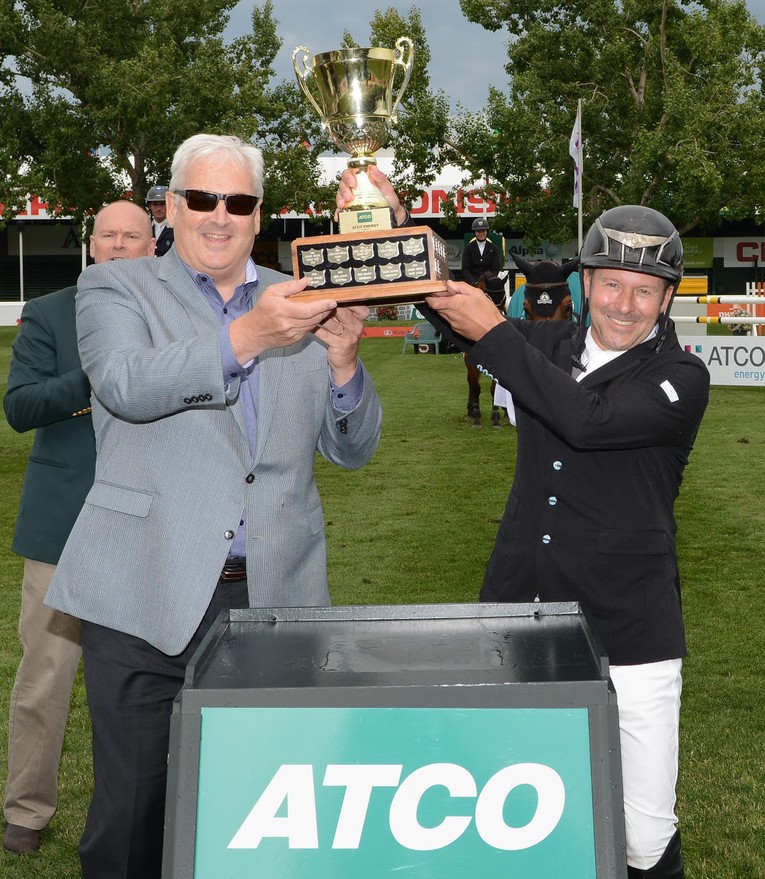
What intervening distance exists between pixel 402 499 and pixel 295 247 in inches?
294

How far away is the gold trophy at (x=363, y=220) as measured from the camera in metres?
2.94

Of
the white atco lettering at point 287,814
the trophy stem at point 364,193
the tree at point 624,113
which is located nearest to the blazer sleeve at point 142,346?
the trophy stem at point 364,193

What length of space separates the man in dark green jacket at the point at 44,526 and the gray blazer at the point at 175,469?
1272mm

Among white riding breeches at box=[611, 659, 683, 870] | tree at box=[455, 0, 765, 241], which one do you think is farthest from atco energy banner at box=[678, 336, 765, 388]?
tree at box=[455, 0, 765, 241]

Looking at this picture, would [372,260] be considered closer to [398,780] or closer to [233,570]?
[233,570]

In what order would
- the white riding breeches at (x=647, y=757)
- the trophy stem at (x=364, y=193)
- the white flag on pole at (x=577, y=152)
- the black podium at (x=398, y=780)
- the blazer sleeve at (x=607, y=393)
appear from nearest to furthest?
the black podium at (x=398, y=780) → the blazer sleeve at (x=607, y=393) → the white riding breeches at (x=647, y=757) → the trophy stem at (x=364, y=193) → the white flag on pole at (x=577, y=152)

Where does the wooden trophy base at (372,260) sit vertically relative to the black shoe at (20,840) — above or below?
above

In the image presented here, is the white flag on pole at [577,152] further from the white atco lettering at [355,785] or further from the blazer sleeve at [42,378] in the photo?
the white atco lettering at [355,785]

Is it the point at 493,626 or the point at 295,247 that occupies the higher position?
the point at 295,247

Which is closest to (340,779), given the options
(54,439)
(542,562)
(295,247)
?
(542,562)

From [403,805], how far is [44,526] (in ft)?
8.11

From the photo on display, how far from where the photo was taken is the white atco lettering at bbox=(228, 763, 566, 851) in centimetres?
191

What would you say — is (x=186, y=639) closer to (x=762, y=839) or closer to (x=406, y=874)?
(x=406, y=874)

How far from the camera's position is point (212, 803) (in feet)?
6.32
